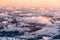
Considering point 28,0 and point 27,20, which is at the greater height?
point 28,0

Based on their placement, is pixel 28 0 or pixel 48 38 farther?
pixel 28 0

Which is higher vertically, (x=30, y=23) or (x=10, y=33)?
(x=30, y=23)

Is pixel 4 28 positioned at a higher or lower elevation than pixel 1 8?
lower

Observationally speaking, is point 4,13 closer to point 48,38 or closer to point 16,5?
point 16,5

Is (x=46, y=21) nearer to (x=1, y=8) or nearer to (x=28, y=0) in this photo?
(x=28, y=0)

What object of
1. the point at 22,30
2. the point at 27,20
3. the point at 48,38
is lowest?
the point at 48,38

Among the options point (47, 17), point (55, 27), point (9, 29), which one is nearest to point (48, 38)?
point (55, 27)

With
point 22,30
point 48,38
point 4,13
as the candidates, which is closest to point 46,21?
point 48,38

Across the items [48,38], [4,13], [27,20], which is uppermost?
A: [4,13]

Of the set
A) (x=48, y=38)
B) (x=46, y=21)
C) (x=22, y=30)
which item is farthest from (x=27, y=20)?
(x=48, y=38)
